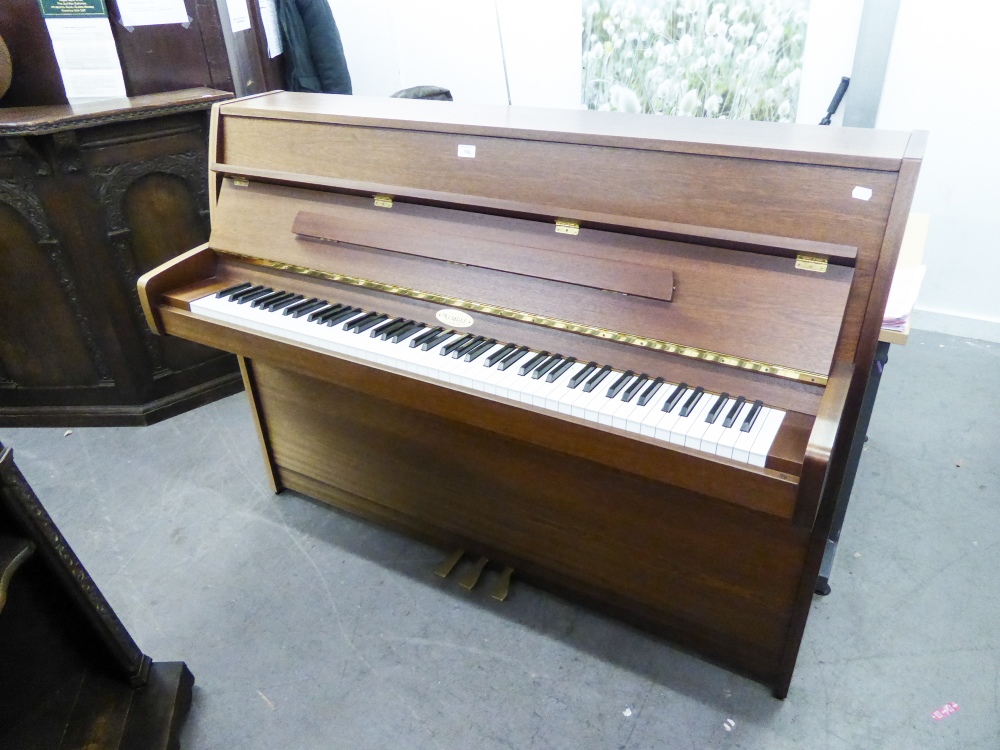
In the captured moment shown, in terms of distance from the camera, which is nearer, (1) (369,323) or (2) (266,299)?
(1) (369,323)

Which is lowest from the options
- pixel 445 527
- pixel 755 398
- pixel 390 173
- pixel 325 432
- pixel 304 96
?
pixel 445 527

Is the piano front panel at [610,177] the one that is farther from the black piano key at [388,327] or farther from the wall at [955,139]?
the wall at [955,139]

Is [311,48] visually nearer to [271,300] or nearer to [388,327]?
[271,300]

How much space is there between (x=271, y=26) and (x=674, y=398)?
289 centimetres

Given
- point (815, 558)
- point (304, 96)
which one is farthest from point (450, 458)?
point (304, 96)

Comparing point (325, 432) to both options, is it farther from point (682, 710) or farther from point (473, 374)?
point (682, 710)

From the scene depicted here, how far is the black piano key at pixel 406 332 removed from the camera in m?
1.48

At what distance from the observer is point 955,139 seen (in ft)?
8.96

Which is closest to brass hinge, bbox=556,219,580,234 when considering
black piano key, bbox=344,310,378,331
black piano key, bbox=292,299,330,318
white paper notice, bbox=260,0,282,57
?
black piano key, bbox=344,310,378,331

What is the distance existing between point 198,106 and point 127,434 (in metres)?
1.29

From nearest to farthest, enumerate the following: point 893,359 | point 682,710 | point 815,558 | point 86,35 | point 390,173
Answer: point 815,558
point 682,710
point 390,173
point 86,35
point 893,359

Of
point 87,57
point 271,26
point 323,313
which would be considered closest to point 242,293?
point 323,313

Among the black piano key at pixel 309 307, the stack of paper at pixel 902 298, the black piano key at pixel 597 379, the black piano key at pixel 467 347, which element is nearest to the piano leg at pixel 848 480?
the stack of paper at pixel 902 298

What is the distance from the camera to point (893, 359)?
9.37 ft
